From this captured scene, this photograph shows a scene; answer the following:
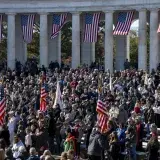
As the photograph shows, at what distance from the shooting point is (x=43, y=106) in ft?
161

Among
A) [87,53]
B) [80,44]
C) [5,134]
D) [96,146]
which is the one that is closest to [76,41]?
[87,53]

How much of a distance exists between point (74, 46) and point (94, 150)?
1958 inches

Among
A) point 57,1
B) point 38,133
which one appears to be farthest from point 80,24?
point 38,133

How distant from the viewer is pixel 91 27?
81.5m

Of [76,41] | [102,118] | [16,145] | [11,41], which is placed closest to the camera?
[16,145]

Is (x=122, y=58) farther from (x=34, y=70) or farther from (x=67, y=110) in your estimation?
(x=67, y=110)

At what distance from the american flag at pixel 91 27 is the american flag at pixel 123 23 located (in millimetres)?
2455

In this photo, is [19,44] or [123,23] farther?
[19,44]

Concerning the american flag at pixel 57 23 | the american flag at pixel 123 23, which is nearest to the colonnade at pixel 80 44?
the american flag at pixel 57 23

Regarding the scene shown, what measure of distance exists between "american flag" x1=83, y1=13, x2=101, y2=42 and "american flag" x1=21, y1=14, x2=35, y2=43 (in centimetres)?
678

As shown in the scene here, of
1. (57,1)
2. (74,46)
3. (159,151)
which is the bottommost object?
(159,151)

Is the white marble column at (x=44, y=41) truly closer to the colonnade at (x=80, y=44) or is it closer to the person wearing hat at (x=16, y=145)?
the colonnade at (x=80, y=44)

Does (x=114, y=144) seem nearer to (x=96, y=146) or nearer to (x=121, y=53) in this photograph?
(x=96, y=146)

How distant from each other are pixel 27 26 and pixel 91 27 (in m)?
8.78
